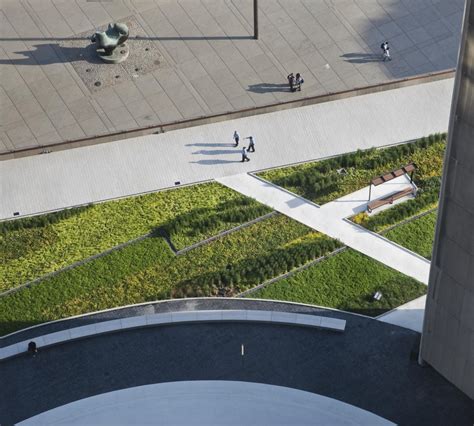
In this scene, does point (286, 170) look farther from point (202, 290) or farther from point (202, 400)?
point (202, 400)

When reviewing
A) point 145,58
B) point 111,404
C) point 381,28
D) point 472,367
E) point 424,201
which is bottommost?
point 111,404

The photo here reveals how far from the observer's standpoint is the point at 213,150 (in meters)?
55.2

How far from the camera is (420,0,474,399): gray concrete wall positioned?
35.0 metres

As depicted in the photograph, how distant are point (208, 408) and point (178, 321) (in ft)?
15.3

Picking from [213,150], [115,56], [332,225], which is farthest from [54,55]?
[332,225]

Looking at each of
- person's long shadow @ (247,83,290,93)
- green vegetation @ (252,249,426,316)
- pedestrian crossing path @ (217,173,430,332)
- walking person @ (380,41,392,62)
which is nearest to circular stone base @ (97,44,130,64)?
person's long shadow @ (247,83,290,93)

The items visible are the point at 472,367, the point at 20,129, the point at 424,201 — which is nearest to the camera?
the point at 472,367

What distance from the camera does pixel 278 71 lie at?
193 feet

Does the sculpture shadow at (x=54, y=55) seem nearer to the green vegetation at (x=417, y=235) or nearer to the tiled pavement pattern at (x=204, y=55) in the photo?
the tiled pavement pattern at (x=204, y=55)

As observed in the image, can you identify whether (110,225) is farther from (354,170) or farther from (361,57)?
(361,57)

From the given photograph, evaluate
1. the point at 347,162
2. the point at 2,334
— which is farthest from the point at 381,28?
the point at 2,334

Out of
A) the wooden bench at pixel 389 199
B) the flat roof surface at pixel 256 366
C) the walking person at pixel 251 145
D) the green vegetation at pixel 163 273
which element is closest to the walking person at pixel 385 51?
the walking person at pixel 251 145

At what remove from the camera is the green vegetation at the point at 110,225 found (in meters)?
50.1

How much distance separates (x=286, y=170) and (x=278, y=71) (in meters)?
7.68
